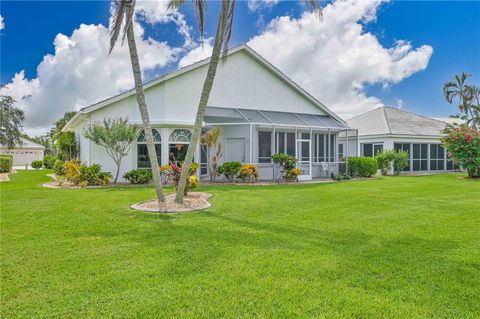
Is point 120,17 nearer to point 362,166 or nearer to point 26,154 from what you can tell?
point 362,166

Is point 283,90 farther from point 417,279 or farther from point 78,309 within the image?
point 78,309

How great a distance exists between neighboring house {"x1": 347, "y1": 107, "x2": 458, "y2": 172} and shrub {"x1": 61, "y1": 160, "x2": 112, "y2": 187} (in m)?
22.8

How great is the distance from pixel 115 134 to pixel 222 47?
30.7 ft

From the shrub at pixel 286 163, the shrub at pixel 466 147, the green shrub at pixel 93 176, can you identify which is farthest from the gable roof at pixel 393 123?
the green shrub at pixel 93 176

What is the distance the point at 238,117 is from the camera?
21547 mm

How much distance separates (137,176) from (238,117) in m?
7.45

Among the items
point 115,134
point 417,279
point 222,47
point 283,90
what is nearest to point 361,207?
point 417,279

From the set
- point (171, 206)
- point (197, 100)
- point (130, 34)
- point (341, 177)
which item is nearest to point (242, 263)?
point (171, 206)

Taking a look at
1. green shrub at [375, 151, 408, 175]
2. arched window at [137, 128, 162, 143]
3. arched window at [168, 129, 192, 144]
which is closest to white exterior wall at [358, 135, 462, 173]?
green shrub at [375, 151, 408, 175]

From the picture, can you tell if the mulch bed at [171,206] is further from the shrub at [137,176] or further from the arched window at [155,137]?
Answer: the arched window at [155,137]

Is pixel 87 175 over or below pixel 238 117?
below

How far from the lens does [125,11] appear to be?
32.5 ft

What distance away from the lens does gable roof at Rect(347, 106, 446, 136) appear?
29.7m

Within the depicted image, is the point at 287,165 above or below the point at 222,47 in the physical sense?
below
